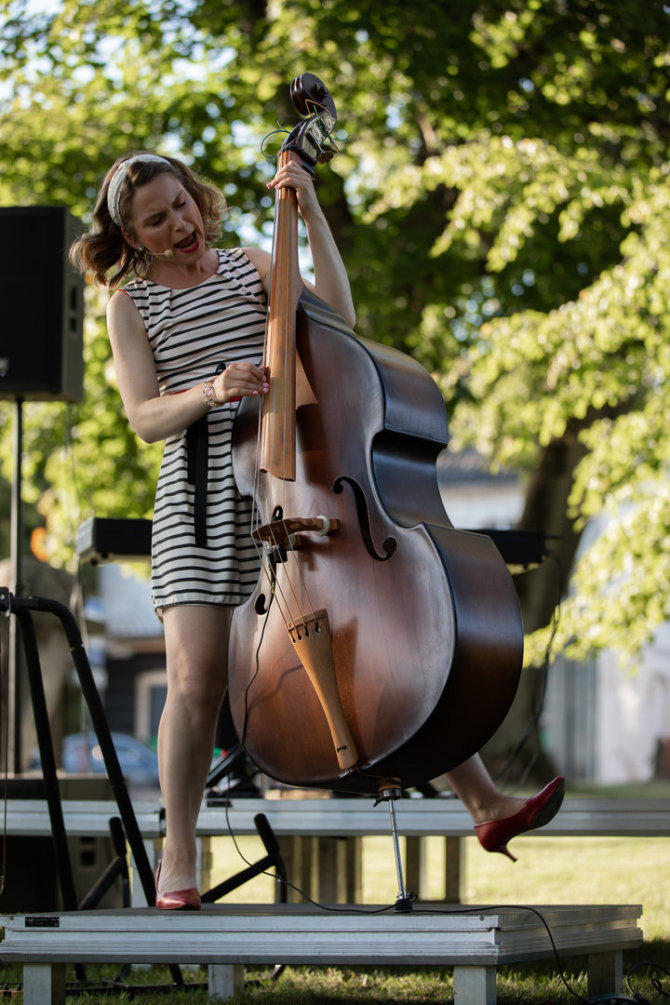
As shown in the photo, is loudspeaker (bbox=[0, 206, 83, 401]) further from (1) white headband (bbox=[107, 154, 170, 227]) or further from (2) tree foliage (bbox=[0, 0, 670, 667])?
(2) tree foliage (bbox=[0, 0, 670, 667])

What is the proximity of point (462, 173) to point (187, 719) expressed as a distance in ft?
22.1

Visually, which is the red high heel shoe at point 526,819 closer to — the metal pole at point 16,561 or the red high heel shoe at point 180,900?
the red high heel shoe at point 180,900

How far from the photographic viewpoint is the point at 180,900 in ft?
8.71

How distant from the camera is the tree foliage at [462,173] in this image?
8.35 meters

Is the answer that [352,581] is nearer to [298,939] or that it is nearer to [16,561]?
[298,939]

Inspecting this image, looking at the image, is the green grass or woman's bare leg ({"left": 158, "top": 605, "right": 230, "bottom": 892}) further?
the green grass

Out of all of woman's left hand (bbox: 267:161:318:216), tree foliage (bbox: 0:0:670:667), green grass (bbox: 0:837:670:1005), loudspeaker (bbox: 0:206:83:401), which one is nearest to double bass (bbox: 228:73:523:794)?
woman's left hand (bbox: 267:161:318:216)

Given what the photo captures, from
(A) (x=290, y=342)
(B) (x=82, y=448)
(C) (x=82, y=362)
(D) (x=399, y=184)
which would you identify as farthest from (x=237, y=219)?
(A) (x=290, y=342)

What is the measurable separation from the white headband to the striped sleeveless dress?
0.50 ft

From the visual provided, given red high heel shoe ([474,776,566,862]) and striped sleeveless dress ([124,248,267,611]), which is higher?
striped sleeveless dress ([124,248,267,611])

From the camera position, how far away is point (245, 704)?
258 cm

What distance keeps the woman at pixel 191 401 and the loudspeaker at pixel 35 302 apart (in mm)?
2119

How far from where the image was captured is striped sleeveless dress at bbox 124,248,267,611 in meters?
2.78

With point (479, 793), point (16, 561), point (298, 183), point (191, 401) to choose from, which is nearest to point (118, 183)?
point (298, 183)
